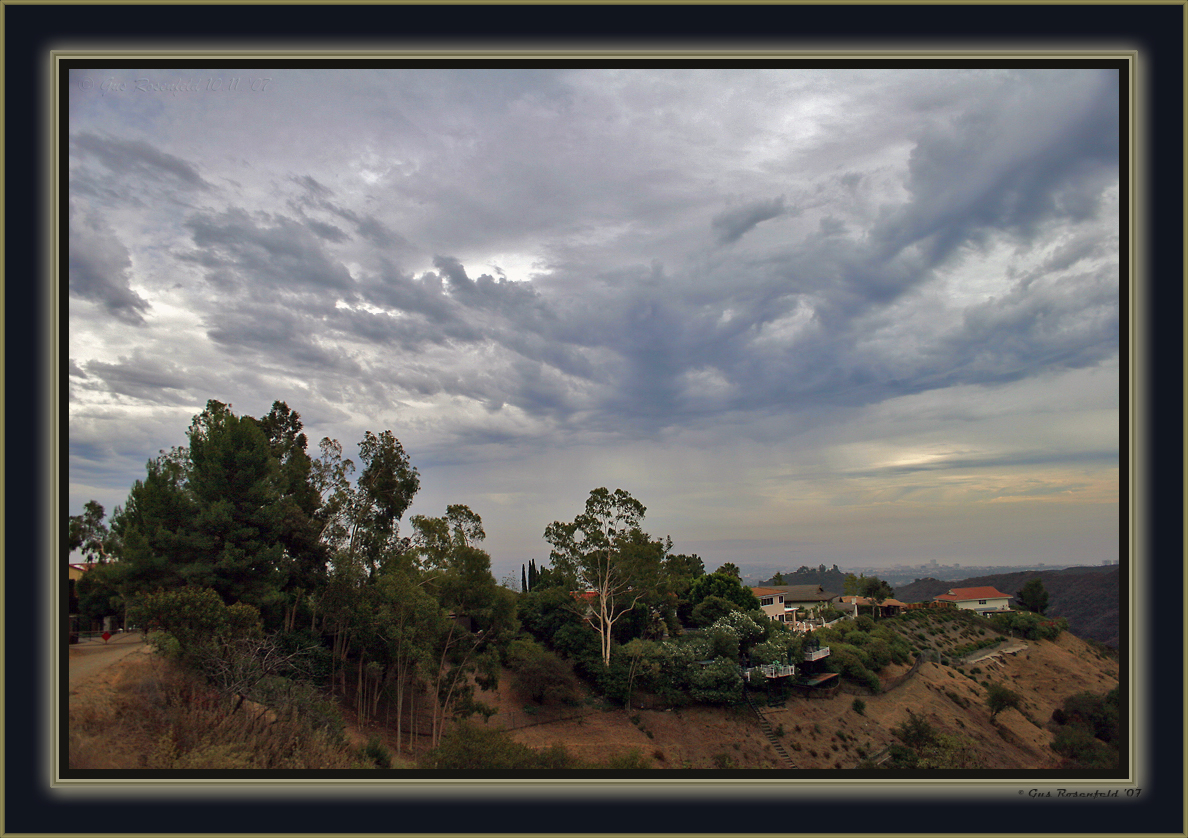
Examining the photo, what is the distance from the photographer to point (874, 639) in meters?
28.3

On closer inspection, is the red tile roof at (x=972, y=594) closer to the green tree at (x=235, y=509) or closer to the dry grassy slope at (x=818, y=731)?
the dry grassy slope at (x=818, y=731)

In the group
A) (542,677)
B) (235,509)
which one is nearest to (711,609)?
(542,677)

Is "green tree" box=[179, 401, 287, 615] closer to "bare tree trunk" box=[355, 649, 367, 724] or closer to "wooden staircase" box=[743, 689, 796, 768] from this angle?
"bare tree trunk" box=[355, 649, 367, 724]

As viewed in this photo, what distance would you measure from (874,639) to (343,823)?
→ 2814 centimetres

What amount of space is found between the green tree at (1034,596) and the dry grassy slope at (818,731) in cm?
2106

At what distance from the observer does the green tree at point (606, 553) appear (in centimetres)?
2305

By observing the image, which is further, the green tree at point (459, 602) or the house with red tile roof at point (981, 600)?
the house with red tile roof at point (981, 600)

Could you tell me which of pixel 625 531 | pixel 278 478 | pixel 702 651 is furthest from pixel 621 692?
pixel 278 478

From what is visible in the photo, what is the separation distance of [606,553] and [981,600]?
4126cm

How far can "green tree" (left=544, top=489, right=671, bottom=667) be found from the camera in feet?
75.6

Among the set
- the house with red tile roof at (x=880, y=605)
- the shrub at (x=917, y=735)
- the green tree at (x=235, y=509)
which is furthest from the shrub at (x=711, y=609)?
the green tree at (x=235, y=509)

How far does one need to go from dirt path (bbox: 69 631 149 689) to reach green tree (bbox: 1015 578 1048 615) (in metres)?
55.1

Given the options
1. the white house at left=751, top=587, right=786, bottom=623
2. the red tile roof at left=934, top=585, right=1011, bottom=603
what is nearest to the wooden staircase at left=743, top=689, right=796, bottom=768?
the white house at left=751, top=587, right=786, bottom=623

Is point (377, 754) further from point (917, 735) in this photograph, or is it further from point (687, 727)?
point (917, 735)
